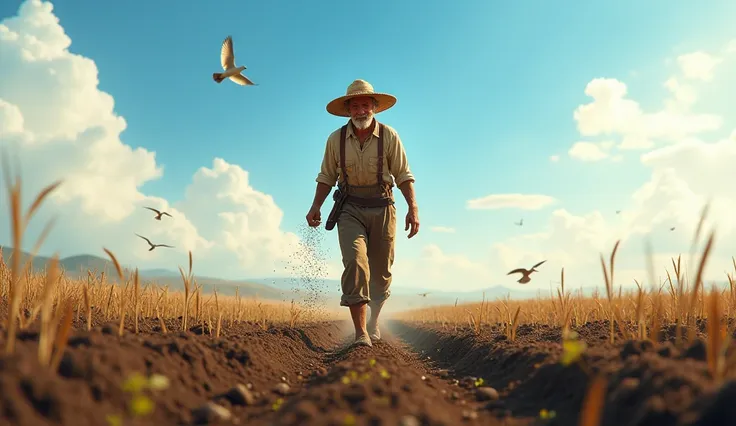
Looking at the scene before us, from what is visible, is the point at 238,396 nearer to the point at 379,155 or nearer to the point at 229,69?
the point at 379,155

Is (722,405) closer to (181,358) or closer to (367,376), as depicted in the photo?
(367,376)

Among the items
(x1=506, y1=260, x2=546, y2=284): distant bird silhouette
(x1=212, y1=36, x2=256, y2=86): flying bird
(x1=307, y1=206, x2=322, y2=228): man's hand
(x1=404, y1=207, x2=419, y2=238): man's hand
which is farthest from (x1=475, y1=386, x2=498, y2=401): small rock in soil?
(x1=212, y1=36, x2=256, y2=86): flying bird

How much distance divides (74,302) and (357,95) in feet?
12.9

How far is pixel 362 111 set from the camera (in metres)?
5.46

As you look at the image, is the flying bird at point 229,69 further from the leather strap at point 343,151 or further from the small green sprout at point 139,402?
the small green sprout at point 139,402

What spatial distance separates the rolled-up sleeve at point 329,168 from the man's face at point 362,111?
396mm

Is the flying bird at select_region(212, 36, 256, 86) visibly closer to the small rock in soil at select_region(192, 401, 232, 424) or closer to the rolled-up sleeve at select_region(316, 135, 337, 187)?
the rolled-up sleeve at select_region(316, 135, 337, 187)

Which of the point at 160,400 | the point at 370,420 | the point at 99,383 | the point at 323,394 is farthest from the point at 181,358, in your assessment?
the point at 370,420

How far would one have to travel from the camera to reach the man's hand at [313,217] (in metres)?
5.72

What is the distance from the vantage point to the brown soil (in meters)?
1.55

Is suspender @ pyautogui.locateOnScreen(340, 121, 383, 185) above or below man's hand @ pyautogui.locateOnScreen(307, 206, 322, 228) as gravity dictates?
above

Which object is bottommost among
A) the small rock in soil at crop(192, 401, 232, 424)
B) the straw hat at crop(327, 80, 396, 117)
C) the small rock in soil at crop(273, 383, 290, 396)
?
the small rock in soil at crop(273, 383, 290, 396)

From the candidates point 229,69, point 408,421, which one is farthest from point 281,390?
point 229,69

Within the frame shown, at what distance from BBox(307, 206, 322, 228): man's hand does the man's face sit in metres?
1.09
